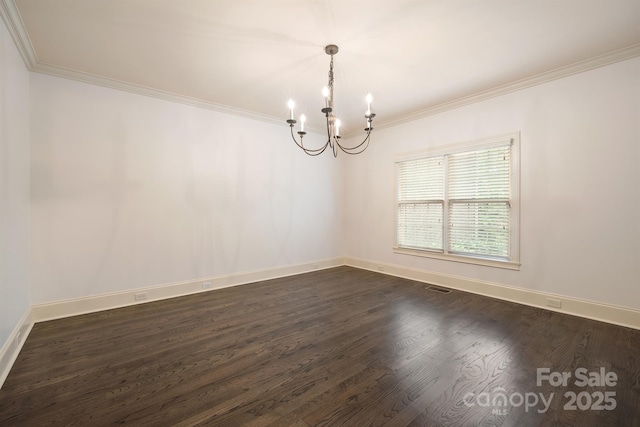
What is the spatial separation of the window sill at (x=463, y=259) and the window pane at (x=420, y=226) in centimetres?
11

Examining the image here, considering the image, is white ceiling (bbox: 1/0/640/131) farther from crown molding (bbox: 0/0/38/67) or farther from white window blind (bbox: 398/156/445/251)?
white window blind (bbox: 398/156/445/251)

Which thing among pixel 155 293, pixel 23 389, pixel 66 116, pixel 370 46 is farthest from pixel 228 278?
pixel 370 46

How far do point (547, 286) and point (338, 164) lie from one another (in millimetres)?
4122

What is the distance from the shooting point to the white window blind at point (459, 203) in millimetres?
3674

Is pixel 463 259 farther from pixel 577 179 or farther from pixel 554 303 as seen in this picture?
pixel 577 179

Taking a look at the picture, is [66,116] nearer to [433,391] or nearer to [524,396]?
[433,391]

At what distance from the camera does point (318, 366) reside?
209 centimetres

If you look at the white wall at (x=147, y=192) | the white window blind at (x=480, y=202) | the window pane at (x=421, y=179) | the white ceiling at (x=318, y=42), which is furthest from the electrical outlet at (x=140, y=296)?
the white window blind at (x=480, y=202)

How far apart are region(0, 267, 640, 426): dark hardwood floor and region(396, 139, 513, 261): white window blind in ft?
3.28

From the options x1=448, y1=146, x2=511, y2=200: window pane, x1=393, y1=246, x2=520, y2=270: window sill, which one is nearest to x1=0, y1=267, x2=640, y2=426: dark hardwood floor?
x1=393, y1=246, x2=520, y2=270: window sill

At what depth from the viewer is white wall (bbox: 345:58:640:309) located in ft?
9.15

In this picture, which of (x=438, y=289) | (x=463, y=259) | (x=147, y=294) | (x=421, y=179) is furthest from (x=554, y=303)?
(x=147, y=294)

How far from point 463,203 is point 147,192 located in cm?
464

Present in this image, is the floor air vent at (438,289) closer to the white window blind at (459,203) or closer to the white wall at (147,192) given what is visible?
the white window blind at (459,203)
